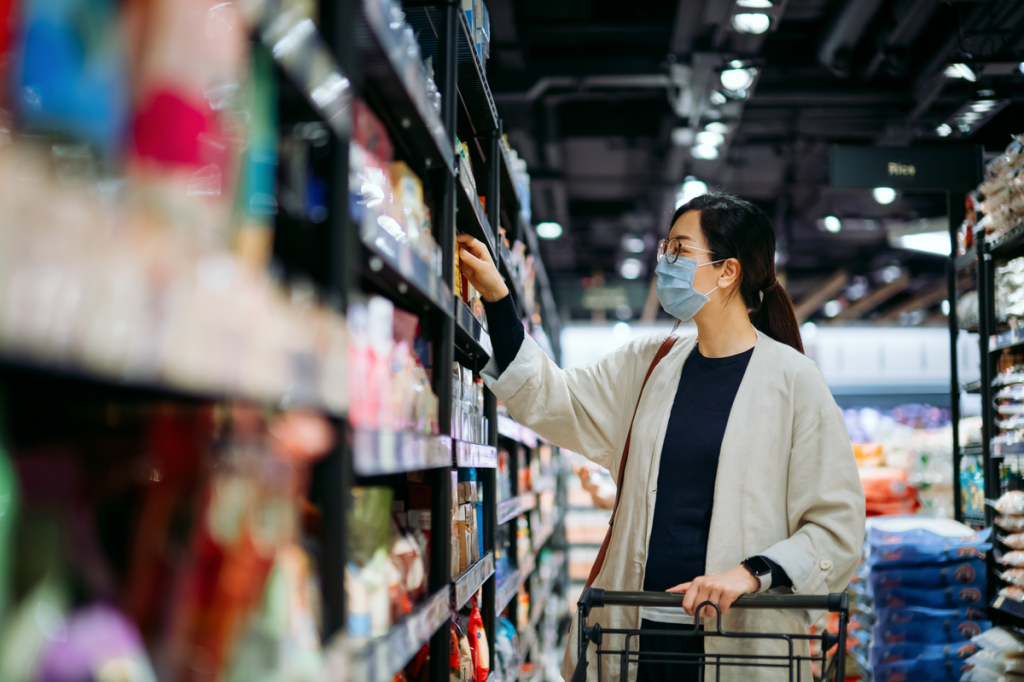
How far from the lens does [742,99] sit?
5711 millimetres

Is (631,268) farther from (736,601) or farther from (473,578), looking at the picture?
(736,601)

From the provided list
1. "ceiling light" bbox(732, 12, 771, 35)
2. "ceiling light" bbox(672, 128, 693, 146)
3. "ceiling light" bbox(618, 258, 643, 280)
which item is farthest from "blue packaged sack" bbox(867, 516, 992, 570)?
"ceiling light" bbox(618, 258, 643, 280)

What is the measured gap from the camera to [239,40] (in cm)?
90

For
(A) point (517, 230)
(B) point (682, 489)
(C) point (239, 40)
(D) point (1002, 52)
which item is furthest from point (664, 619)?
(D) point (1002, 52)

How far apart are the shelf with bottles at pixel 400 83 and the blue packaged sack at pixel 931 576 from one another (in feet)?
10.9

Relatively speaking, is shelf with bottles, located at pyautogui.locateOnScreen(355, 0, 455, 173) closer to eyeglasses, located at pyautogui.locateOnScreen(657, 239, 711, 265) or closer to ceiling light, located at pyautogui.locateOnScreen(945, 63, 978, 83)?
eyeglasses, located at pyautogui.locateOnScreen(657, 239, 711, 265)

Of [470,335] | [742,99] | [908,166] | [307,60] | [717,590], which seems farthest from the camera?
[742,99]

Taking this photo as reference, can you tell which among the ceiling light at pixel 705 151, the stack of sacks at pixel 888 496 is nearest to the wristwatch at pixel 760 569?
the stack of sacks at pixel 888 496

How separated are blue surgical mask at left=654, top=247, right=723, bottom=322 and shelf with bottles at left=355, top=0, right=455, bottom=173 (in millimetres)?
732

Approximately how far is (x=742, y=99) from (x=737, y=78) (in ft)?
0.97

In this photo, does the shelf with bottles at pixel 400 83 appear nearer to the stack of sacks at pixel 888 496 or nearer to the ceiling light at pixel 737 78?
the ceiling light at pixel 737 78

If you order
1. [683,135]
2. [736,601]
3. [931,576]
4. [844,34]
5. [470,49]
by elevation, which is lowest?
[931,576]

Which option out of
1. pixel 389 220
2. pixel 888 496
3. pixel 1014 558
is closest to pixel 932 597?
pixel 1014 558

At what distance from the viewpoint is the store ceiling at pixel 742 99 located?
5387mm
